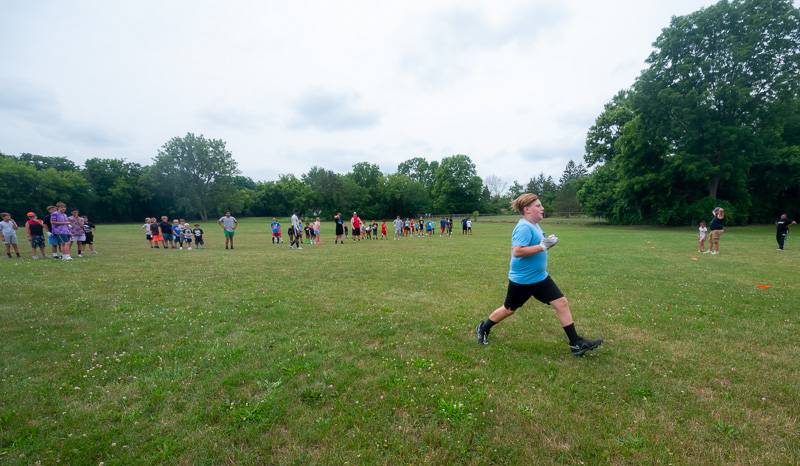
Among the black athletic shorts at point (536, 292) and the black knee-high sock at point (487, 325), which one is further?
the black knee-high sock at point (487, 325)

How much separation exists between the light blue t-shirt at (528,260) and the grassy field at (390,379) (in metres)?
1.14

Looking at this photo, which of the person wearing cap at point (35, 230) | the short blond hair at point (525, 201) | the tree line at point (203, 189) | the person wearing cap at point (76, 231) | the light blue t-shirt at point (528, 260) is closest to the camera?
the light blue t-shirt at point (528, 260)

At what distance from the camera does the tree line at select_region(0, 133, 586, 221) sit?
2445 inches

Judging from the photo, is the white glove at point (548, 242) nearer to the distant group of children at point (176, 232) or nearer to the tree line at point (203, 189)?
the distant group of children at point (176, 232)

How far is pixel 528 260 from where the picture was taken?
4.84 meters

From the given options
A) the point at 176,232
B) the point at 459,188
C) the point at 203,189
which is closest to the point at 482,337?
the point at 176,232

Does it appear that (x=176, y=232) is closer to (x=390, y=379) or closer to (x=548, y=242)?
(x=390, y=379)

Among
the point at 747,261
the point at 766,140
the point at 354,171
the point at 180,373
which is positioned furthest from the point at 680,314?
the point at 354,171

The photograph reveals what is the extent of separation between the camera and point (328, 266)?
42.5 feet

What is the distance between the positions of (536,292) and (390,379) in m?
2.39

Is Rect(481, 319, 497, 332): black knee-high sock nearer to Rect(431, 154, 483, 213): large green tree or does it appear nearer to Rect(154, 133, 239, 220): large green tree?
Rect(154, 133, 239, 220): large green tree

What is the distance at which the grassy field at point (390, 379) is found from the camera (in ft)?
10.1

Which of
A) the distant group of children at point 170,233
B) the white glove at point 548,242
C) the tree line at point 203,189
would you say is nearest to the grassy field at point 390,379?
the white glove at point 548,242

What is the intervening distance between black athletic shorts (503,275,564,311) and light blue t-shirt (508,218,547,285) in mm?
72
